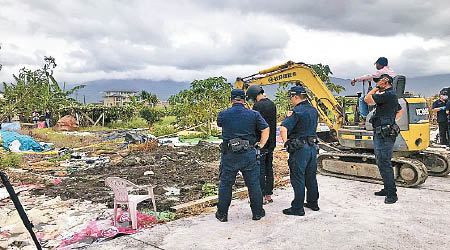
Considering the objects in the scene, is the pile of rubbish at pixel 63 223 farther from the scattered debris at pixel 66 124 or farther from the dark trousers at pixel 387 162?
the scattered debris at pixel 66 124

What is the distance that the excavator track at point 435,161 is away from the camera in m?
7.26

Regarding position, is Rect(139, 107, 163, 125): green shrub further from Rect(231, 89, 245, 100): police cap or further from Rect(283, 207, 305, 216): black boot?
Rect(283, 207, 305, 216): black boot

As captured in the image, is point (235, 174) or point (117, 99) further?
point (117, 99)

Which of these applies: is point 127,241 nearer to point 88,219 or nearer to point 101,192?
point 88,219

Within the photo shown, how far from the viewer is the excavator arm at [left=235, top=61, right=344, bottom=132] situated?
27.8 feet

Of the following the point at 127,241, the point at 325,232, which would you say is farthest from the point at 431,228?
the point at 127,241

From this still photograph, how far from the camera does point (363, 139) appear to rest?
7.32m

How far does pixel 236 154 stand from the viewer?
4691 millimetres

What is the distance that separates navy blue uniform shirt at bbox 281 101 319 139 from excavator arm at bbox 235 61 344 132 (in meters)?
3.65

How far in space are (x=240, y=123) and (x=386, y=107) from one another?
8.55ft

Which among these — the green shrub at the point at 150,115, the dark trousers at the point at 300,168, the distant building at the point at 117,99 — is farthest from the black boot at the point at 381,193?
the distant building at the point at 117,99

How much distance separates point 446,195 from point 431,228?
1875 mm

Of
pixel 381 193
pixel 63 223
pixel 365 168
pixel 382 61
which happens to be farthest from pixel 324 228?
pixel 382 61

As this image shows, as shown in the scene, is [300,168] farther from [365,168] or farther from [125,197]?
[365,168]
